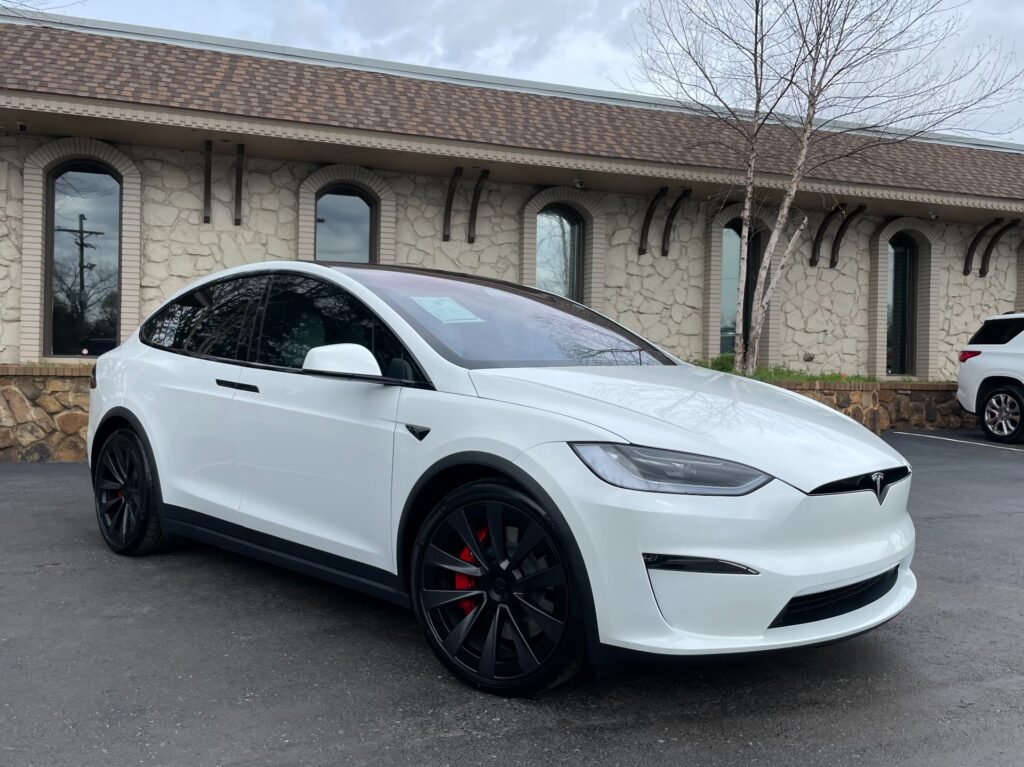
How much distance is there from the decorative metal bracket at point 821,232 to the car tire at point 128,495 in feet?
40.4

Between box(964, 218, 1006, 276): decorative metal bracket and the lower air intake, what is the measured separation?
48.0 ft

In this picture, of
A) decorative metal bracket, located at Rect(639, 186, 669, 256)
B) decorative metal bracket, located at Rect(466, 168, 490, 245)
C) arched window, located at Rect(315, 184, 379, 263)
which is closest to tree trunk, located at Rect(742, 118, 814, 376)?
decorative metal bracket, located at Rect(639, 186, 669, 256)

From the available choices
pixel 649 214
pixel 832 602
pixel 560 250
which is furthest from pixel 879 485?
pixel 560 250

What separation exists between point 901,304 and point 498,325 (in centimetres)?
1419

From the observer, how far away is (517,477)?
289 cm

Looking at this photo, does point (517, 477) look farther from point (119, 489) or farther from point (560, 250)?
point (560, 250)

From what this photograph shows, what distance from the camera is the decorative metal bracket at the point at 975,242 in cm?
1556

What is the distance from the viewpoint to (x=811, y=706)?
299 centimetres

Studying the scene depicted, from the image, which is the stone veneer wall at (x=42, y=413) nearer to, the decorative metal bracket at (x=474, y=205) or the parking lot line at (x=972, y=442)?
the decorative metal bracket at (x=474, y=205)

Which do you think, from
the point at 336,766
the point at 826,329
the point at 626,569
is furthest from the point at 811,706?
the point at 826,329

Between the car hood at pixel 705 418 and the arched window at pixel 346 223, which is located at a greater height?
the arched window at pixel 346 223

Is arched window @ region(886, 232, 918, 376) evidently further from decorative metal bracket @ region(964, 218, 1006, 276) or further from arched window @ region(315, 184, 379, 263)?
arched window @ region(315, 184, 379, 263)

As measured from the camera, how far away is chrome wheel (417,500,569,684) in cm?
285

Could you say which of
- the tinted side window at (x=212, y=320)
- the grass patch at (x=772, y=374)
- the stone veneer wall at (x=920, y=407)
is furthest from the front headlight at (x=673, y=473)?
the stone veneer wall at (x=920, y=407)
